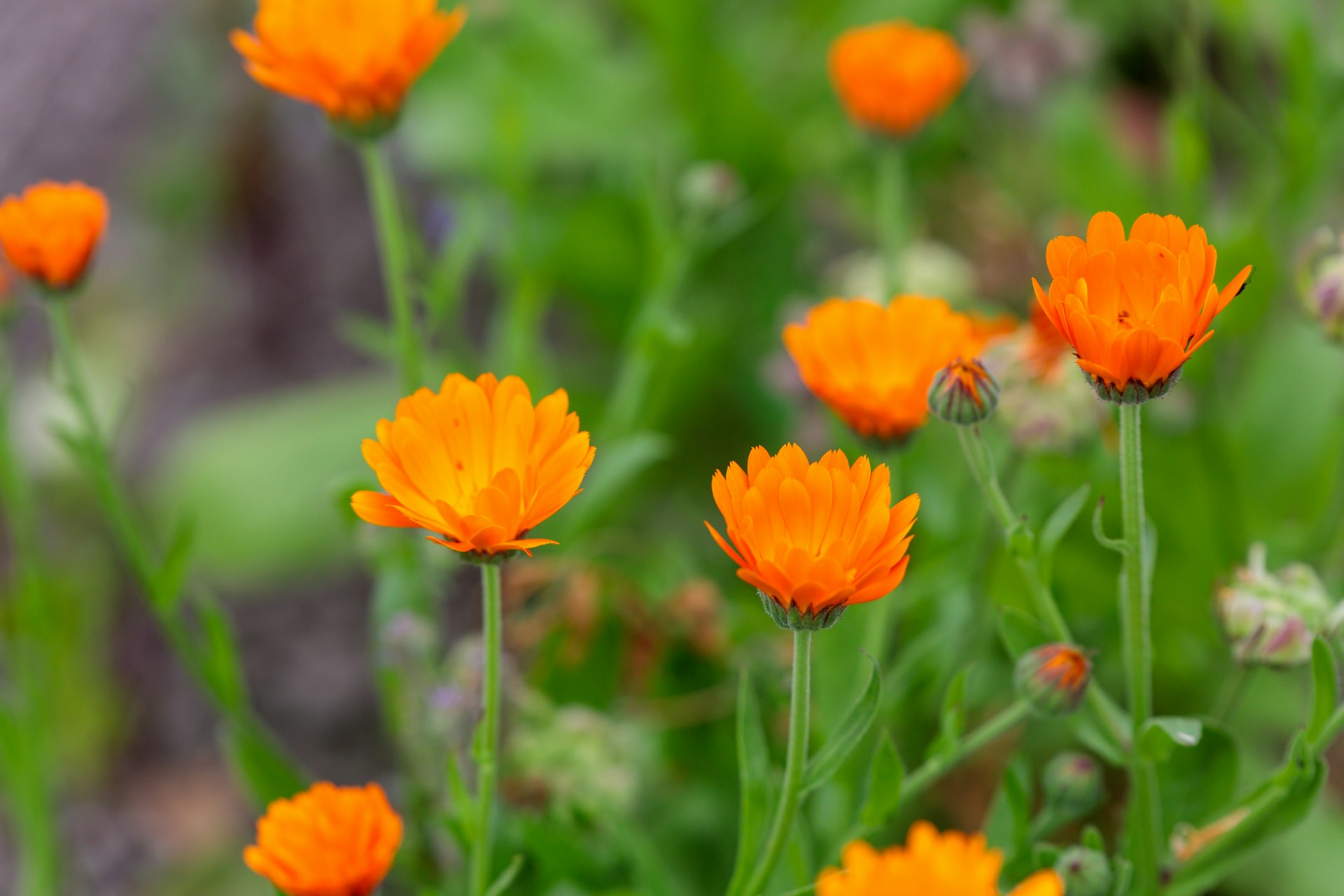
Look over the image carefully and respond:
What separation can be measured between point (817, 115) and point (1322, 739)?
971 millimetres

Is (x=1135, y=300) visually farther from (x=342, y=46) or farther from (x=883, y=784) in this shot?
(x=342, y=46)

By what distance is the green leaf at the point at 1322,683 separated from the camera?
41cm

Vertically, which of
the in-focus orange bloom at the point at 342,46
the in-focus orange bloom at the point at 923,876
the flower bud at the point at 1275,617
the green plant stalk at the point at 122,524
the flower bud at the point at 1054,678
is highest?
the in-focus orange bloom at the point at 342,46

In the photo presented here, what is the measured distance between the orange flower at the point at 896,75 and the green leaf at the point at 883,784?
0.39 m

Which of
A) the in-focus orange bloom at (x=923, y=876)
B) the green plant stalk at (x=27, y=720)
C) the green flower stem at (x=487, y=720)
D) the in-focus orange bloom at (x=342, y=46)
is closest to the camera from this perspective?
the in-focus orange bloom at (x=923, y=876)

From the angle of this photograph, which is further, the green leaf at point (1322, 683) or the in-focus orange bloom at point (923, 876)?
the green leaf at point (1322, 683)

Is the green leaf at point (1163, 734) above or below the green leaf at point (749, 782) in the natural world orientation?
above

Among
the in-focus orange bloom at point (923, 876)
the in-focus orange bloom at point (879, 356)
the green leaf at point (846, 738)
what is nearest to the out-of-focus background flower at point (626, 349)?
the in-focus orange bloom at point (879, 356)

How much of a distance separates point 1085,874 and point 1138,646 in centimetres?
8

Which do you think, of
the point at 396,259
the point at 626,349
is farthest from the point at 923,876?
the point at 626,349

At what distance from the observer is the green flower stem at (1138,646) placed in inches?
14.6

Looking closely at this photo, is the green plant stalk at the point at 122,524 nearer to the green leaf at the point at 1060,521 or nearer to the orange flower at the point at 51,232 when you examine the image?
the orange flower at the point at 51,232

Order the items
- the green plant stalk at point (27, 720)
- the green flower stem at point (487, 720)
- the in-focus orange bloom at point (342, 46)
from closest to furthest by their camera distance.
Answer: the green flower stem at point (487, 720) < the in-focus orange bloom at point (342, 46) < the green plant stalk at point (27, 720)

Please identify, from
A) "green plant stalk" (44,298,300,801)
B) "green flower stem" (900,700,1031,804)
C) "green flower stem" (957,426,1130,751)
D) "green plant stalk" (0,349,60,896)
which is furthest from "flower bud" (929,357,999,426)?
"green plant stalk" (0,349,60,896)
